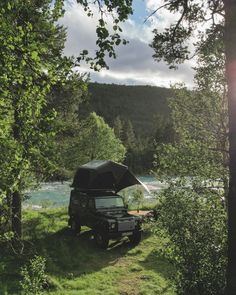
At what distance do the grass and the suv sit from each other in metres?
0.54

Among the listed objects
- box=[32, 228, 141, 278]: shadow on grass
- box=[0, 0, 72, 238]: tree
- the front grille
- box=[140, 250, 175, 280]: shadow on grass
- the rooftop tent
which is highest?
box=[0, 0, 72, 238]: tree

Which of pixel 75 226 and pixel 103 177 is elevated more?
pixel 103 177

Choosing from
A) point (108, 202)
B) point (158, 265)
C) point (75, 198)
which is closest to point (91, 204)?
point (108, 202)

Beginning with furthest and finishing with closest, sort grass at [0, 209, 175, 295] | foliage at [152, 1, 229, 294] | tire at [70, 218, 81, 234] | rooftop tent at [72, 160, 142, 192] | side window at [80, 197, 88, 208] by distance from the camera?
1. rooftop tent at [72, 160, 142, 192]
2. tire at [70, 218, 81, 234]
3. side window at [80, 197, 88, 208]
4. grass at [0, 209, 175, 295]
5. foliage at [152, 1, 229, 294]

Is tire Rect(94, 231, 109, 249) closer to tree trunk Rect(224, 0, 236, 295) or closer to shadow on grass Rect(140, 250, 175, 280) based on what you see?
shadow on grass Rect(140, 250, 175, 280)

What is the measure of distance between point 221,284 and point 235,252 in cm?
170

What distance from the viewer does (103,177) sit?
20172mm

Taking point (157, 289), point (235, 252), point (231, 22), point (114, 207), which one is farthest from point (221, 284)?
point (114, 207)

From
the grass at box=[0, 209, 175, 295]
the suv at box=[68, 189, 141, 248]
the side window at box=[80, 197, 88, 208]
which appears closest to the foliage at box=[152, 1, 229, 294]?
the grass at box=[0, 209, 175, 295]

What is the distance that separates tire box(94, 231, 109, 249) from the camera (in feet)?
52.9

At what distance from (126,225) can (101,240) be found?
1.23 m

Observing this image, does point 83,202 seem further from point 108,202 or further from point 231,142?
point 231,142

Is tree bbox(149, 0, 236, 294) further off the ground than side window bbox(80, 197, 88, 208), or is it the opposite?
tree bbox(149, 0, 236, 294)

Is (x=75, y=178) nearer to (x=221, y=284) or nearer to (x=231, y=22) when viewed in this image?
(x=221, y=284)
